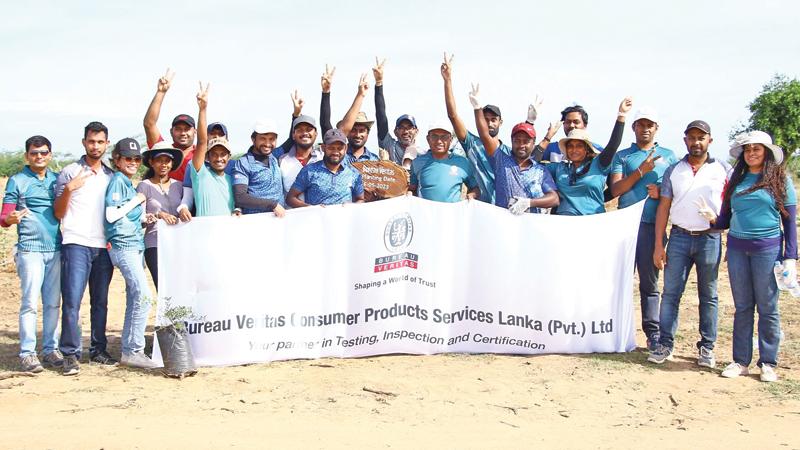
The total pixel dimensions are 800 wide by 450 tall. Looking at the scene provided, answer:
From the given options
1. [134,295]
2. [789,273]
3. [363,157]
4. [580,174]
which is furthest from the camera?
[363,157]

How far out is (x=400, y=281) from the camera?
24.9ft

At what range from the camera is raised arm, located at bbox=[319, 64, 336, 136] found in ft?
28.0

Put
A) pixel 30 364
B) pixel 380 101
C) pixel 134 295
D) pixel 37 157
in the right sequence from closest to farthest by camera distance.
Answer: pixel 37 157 < pixel 30 364 < pixel 134 295 < pixel 380 101

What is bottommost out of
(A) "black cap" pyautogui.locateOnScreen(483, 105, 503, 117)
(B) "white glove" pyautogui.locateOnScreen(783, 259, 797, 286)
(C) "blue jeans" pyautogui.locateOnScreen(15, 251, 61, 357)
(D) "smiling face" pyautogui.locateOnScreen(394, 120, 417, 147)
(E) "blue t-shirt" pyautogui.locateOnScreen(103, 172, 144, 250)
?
(C) "blue jeans" pyautogui.locateOnScreen(15, 251, 61, 357)

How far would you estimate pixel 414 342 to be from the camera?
766 cm

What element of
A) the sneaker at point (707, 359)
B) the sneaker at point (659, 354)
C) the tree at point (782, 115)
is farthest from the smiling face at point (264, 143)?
the tree at point (782, 115)

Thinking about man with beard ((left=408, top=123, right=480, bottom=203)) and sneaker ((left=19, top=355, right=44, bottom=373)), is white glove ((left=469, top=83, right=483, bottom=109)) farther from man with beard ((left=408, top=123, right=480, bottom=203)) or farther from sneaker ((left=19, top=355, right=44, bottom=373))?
sneaker ((left=19, top=355, right=44, bottom=373))

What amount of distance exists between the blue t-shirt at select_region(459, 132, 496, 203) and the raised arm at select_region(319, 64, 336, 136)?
1.52 metres

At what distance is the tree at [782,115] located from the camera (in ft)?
92.2

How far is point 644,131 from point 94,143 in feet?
15.7

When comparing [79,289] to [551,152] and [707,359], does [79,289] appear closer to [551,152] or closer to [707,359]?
[551,152]

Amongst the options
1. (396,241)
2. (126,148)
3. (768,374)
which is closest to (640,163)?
(768,374)

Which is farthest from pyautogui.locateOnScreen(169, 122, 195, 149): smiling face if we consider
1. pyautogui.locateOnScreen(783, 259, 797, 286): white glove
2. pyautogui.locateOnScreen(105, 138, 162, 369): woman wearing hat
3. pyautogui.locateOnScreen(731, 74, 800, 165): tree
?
pyautogui.locateOnScreen(731, 74, 800, 165): tree

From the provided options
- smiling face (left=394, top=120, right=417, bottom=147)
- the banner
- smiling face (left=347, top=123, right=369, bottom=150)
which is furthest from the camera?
smiling face (left=394, top=120, right=417, bottom=147)
